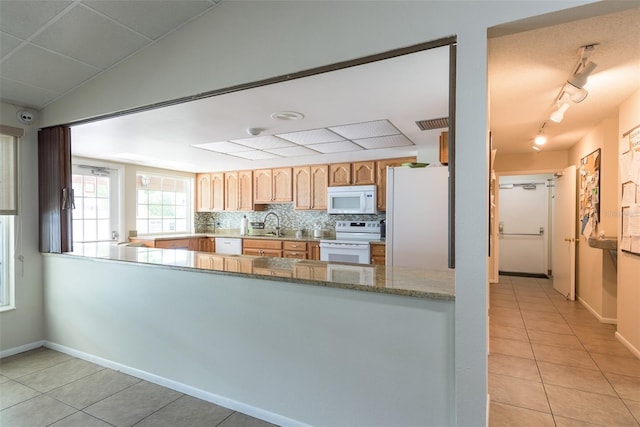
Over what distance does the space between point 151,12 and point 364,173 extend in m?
3.48

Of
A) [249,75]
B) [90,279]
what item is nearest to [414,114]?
[249,75]

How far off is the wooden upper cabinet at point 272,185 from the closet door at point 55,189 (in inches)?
123

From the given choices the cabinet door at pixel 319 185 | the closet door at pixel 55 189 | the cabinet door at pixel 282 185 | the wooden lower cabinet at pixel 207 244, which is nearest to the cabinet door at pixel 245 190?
the cabinet door at pixel 282 185

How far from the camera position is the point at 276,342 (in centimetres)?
194

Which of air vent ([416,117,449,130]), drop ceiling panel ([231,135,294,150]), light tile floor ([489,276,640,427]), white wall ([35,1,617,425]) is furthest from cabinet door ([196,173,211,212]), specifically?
light tile floor ([489,276,640,427])

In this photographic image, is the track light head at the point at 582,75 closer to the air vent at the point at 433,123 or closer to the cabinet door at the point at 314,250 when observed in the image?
the air vent at the point at 433,123

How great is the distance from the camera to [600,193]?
11.7ft

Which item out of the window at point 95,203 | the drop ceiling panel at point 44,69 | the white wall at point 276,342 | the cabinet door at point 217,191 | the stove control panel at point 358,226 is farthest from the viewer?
the cabinet door at point 217,191

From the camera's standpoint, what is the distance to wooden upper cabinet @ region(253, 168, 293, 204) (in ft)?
18.4

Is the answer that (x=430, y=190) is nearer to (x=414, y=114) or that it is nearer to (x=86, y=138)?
(x=414, y=114)

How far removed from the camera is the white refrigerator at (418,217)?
112 inches

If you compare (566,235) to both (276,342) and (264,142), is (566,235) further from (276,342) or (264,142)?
(276,342)

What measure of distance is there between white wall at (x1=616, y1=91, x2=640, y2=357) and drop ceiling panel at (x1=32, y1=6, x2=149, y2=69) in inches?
158

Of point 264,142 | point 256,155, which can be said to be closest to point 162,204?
point 256,155
